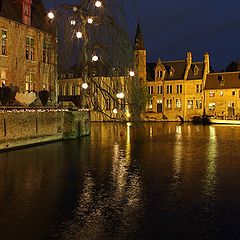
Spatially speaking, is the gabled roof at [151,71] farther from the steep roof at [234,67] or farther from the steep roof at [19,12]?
the steep roof at [19,12]

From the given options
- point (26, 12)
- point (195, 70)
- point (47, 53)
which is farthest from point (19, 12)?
point (195, 70)

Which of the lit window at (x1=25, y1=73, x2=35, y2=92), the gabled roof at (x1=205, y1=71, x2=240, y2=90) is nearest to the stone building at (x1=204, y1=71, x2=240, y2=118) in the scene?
the gabled roof at (x1=205, y1=71, x2=240, y2=90)

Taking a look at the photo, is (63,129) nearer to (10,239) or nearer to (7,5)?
(7,5)

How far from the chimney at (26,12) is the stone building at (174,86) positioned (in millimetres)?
35163

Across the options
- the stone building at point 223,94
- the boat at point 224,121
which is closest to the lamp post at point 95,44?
the boat at point 224,121

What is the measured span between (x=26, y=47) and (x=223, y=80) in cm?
4018

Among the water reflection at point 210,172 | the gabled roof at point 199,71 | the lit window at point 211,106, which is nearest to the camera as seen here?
the water reflection at point 210,172

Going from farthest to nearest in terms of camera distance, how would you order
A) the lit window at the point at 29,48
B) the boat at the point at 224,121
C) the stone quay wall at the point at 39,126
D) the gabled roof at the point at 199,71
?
the gabled roof at the point at 199,71 → the boat at the point at 224,121 → the lit window at the point at 29,48 → the stone quay wall at the point at 39,126

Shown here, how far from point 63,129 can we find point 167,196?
57.8 ft

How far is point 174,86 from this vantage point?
67.0 metres

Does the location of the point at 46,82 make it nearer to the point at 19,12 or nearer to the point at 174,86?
the point at 19,12

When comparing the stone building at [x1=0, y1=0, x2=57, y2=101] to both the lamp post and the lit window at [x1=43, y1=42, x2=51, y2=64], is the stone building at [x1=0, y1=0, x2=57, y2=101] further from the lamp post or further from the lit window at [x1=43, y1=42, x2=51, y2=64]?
the lamp post

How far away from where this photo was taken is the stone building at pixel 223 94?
62.2m

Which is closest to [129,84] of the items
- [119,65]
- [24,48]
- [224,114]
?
[119,65]
